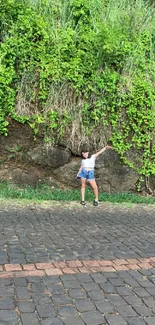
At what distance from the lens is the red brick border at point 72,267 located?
422 centimetres

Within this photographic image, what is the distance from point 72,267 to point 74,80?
6351 millimetres

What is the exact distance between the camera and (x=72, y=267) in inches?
176

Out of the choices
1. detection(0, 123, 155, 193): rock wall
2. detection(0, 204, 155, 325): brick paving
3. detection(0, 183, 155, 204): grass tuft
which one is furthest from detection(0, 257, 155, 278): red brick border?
detection(0, 123, 155, 193): rock wall

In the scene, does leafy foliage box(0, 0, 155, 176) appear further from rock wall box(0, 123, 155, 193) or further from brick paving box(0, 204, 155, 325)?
brick paving box(0, 204, 155, 325)

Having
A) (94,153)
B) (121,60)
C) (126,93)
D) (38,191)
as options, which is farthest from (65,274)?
(121,60)

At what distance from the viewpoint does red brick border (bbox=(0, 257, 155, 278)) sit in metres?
4.22

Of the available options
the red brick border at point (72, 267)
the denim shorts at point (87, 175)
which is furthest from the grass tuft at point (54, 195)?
the red brick border at point (72, 267)

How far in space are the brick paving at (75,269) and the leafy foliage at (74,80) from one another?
10.4 feet

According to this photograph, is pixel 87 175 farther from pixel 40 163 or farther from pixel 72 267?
pixel 72 267

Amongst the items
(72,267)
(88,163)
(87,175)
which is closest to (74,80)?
(88,163)

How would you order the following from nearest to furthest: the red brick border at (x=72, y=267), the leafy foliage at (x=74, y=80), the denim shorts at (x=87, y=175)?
the red brick border at (x=72, y=267) → the denim shorts at (x=87, y=175) → the leafy foliage at (x=74, y=80)

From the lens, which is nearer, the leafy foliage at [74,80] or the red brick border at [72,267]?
the red brick border at [72,267]

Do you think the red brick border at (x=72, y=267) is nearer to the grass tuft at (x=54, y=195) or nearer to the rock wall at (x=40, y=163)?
the grass tuft at (x=54, y=195)

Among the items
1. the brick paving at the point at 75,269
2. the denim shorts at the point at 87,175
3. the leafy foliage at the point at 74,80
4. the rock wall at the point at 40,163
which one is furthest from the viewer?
the rock wall at the point at 40,163
